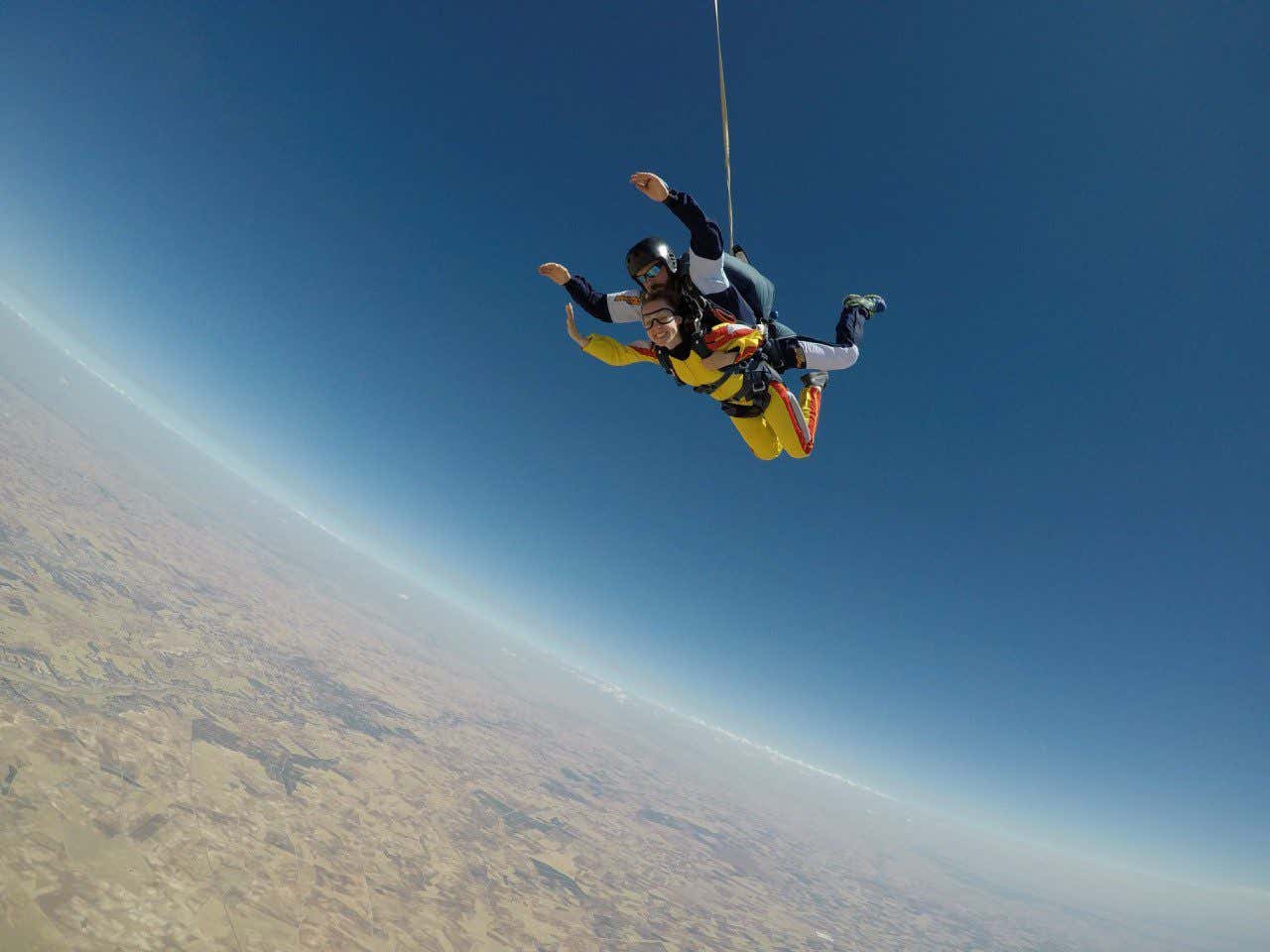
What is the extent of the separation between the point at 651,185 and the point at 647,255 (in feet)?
Result: 2.26

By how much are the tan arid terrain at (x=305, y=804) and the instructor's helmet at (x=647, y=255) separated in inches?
1367

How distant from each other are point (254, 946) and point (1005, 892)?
18504cm

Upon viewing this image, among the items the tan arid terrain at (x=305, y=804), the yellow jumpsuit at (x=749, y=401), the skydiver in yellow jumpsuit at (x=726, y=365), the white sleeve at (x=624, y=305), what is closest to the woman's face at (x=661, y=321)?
the skydiver in yellow jumpsuit at (x=726, y=365)

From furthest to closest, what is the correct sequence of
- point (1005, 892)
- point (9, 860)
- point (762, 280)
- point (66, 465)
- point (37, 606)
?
point (1005, 892)
point (66, 465)
point (37, 606)
point (9, 860)
point (762, 280)

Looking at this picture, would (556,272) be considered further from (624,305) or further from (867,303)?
(867,303)

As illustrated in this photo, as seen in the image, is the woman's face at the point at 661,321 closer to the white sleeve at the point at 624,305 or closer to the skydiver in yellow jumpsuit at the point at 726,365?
the skydiver in yellow jumpsuit at the point at 726,365

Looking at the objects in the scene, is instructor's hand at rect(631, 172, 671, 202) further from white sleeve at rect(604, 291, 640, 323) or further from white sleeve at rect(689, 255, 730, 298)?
white sleeve at rect(604, 291, 640, 323)

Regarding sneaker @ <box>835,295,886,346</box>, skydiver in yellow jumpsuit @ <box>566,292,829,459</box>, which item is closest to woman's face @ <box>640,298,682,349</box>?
skydiver in yellow jumpsuit @ <box>566,292,829,459</box>

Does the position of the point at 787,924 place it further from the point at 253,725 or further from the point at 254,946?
the point at 253,725

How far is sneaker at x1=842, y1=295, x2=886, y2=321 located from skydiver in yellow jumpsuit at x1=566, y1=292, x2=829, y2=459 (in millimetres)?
767

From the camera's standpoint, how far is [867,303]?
4941 mm

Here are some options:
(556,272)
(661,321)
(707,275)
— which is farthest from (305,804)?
(707,275)

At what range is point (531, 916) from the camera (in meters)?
42.2

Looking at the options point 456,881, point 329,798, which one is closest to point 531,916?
point 456,881
